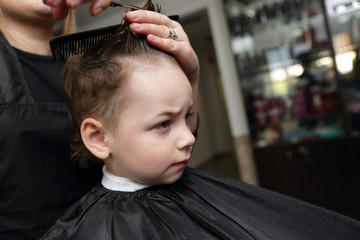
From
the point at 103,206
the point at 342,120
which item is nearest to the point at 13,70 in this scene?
the point at 103,206

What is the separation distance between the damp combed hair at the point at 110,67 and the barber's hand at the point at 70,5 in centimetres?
9

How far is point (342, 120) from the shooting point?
2938 millimetres

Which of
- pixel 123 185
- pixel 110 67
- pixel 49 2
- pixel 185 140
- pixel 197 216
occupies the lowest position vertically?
pixel 197 216

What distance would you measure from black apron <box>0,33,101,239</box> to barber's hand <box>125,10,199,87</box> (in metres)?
0.40

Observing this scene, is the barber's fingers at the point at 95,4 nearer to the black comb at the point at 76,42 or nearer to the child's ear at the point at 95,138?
the black comb at the point at 76,42

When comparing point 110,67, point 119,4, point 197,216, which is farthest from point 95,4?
point 197,216

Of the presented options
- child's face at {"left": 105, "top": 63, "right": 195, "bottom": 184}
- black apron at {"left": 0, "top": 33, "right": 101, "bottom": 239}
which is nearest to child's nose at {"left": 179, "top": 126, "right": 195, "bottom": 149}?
child's face at {"left": 105, "top": 63, "right": 195, "bottom": 184}

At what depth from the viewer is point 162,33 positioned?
2.48 feet

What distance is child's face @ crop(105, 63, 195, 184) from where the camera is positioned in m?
0.74

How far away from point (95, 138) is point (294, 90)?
9.81ft

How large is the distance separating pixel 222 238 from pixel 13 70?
80cm

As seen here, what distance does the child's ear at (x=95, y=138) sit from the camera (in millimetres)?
812

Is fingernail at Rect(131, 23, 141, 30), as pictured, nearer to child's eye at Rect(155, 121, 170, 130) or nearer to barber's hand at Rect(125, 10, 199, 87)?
barber's hand at Rect(125, 10, 199, 87)

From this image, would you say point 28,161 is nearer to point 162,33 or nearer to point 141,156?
point 141,156
